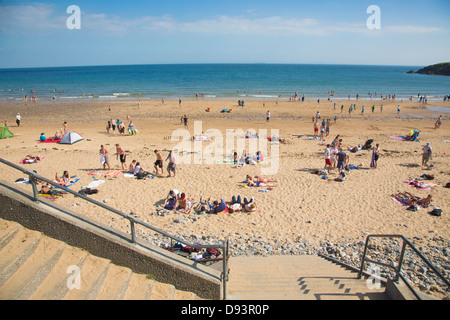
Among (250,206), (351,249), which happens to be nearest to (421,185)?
(351,249)

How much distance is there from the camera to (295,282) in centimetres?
512

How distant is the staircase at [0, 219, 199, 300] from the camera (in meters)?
3.30

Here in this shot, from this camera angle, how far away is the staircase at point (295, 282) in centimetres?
450

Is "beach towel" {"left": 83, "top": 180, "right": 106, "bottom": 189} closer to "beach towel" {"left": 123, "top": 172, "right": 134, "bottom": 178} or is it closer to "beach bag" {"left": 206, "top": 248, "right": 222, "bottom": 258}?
"beach towel" {"left": 123, "top": 172, "right": 134, "bottom": 178}

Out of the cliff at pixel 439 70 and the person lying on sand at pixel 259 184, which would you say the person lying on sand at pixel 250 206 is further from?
the cliff at pixel 439 70

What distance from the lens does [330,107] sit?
39219 mm

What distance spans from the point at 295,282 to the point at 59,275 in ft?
12.5

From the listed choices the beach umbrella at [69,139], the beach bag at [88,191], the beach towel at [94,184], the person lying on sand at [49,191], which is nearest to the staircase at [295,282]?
the beach bag at [88,191]

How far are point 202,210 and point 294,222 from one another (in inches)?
126

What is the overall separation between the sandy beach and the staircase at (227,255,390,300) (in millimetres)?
2201

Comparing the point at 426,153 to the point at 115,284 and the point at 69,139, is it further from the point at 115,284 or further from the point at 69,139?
the point at 69,139

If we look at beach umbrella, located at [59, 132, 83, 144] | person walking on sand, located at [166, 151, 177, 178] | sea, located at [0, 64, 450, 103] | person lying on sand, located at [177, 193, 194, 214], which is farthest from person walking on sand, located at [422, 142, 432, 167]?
sea, located at [0, 64, 450, 103]

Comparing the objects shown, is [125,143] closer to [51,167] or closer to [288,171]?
[51,167]

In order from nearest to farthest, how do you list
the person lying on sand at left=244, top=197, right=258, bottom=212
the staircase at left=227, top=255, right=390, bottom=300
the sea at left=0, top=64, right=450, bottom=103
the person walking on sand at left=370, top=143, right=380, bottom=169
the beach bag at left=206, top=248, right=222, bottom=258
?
the staircase at left=227, top=255, right=390, bottom=300, the beach bag at left=206, top=248, right=222, bottom=258, the person lying on sand at left=244, top=197, right=258, bottom=212, the person walking on sand at left=370, top=143, right=380, bottom=169, the sea at left=0, top=64, right=450, bottom=103
